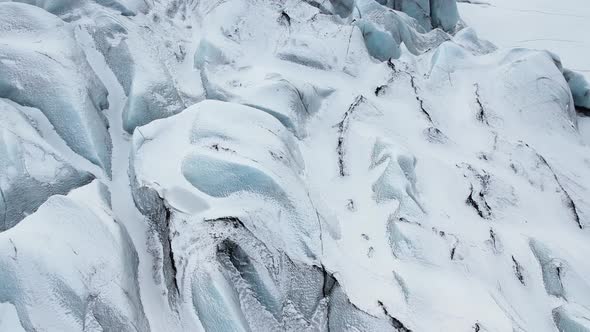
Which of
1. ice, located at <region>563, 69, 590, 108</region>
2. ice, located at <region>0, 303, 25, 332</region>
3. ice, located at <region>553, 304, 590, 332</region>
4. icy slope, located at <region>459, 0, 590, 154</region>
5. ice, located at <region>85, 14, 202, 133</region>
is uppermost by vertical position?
ice, located at <region>0, 303, 25, 332</region>

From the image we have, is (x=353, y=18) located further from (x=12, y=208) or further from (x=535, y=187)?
(x=12, y=208)

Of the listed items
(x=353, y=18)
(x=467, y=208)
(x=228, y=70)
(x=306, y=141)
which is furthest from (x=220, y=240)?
(x=353, y=18)

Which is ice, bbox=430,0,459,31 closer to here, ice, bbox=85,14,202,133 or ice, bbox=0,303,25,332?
ice, bbox=85,14,202,133

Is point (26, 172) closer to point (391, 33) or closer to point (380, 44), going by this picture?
point (380, 44)

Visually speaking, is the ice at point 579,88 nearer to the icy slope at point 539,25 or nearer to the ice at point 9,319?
the icy slope at point 539,25

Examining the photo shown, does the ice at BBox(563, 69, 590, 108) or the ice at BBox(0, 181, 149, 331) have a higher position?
the ice at BBox(0, 181, 149, 331)

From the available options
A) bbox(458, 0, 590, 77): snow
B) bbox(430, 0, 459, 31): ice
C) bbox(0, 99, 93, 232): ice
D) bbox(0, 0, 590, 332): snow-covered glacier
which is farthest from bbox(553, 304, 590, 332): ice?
bbox(430, 0, 459, 31): ice
